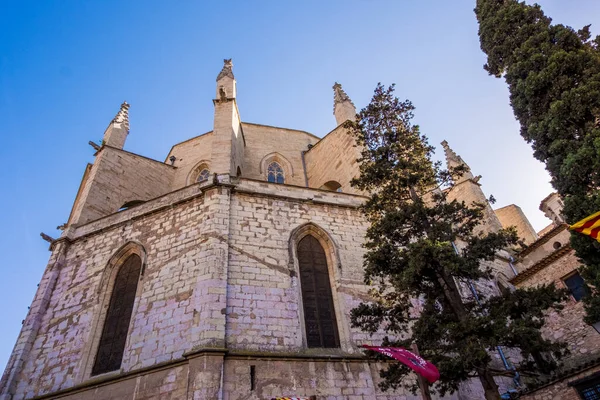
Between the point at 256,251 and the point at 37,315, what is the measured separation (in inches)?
208

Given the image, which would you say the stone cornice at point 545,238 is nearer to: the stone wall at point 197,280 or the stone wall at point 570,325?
the stone wall at point 570,325

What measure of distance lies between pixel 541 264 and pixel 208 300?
1049 centimetres

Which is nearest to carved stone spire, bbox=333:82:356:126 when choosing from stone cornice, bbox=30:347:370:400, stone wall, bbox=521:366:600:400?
stone cornice, bbox=30:347:370:400

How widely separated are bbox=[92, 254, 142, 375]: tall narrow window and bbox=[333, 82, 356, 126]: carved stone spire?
8727 millimetres

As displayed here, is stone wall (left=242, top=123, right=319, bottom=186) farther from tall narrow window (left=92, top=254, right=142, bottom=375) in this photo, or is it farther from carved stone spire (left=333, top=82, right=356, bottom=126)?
tall narrow window (left=92, top=254, right=142, bottom=375)

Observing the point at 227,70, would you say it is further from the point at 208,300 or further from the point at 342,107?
the point at 208,300

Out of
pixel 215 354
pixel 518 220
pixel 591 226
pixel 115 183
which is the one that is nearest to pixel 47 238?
pixel 115 183

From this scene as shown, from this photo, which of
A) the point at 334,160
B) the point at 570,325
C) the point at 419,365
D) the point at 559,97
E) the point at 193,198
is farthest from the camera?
the point at 334,160

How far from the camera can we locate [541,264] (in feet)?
40.8

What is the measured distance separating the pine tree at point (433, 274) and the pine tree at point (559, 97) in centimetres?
114

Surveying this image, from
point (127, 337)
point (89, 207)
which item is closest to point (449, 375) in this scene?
point (127, 337)

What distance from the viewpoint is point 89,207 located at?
1170 centimetres

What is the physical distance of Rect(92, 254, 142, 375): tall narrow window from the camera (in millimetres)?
8195

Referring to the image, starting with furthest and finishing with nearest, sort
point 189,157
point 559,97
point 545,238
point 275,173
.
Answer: point 189,157 → point 275,173 → point 545,238 → point 559,97
